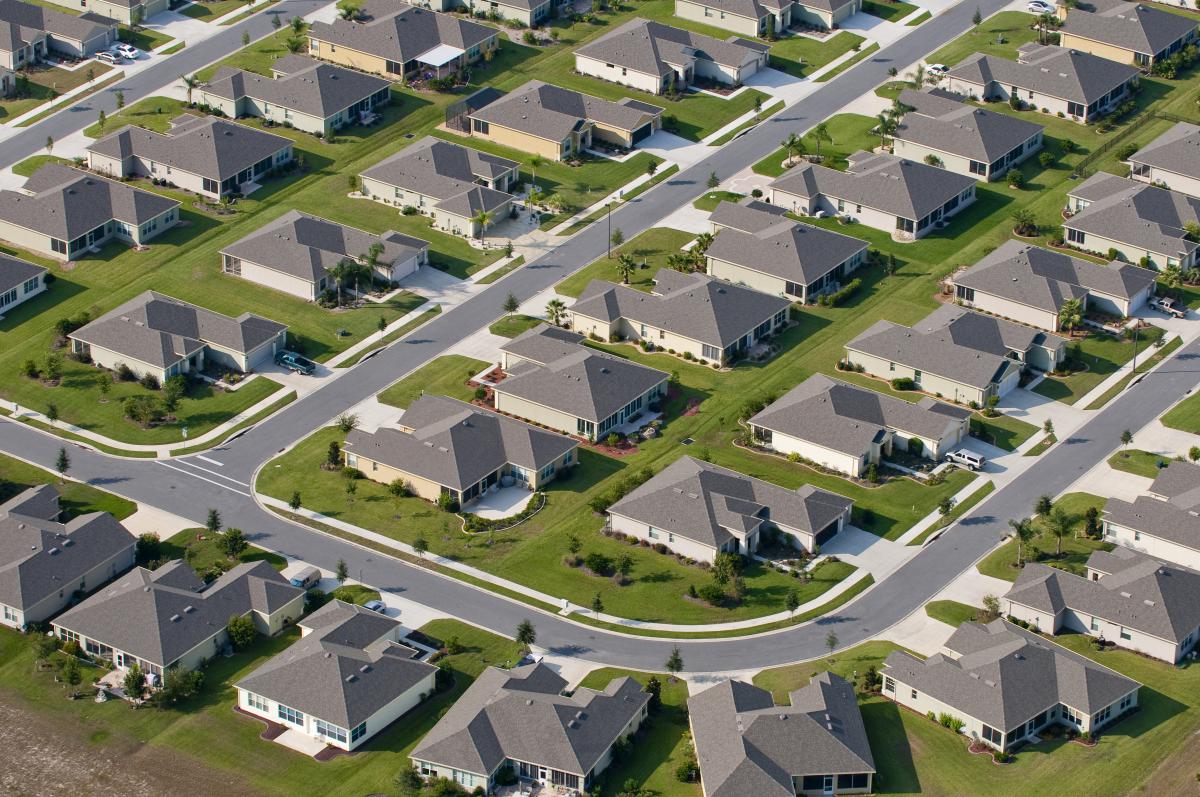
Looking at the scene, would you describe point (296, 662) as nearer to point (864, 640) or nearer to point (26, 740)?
point (26, 740)

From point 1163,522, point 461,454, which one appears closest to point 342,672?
point 461,454

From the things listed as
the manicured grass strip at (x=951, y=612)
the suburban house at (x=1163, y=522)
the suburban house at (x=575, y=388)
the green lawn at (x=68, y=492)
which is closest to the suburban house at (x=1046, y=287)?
the suburban house at (x=1163, y=522)

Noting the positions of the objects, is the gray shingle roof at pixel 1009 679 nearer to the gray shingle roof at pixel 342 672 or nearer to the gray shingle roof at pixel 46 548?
the gray shingle roof at pixel 342 672

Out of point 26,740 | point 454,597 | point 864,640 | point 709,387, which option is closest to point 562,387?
point 709,387

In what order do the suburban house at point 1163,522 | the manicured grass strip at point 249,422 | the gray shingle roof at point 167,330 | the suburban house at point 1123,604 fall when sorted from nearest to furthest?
the suburban house at point 1123,604, the suburban house at point 1163,522, the manicured grass strip at point 249,422, the gray shingle roof at point 167,330

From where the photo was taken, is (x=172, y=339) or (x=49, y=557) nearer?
(x=49, y=557)

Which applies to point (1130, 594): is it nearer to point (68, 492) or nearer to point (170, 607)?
point (170, 607)
